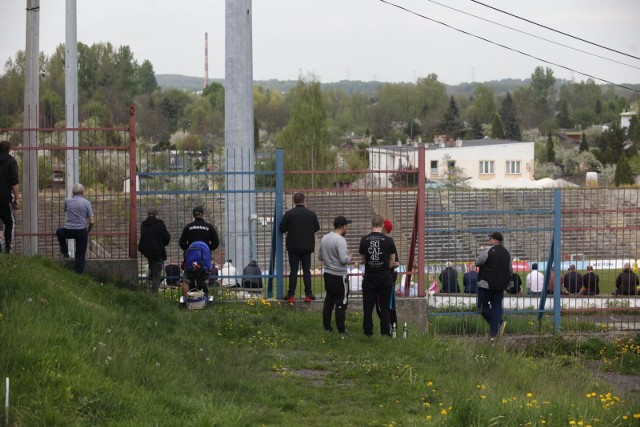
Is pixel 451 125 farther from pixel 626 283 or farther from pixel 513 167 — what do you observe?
pixel 626 283

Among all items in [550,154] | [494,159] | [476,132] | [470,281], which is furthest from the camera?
[476,132]

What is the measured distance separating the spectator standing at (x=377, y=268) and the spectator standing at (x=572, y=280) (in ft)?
17.1

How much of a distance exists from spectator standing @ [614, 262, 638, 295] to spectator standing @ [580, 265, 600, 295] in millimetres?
376

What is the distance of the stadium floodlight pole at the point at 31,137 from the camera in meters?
15.0

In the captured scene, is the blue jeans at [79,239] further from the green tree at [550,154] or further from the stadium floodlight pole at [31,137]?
the green tree at [550,154]

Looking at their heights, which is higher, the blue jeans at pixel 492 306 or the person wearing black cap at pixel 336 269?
the person wearing black cap at pixel 336 269

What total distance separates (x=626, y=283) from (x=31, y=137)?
35.0 feet

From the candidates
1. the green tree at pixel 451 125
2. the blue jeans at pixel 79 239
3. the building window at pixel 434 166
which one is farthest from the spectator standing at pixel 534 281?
the green tree at pixel 451 125

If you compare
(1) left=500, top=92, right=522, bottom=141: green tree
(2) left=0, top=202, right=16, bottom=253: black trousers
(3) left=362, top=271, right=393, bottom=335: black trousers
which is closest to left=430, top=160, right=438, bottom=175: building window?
(1) left=500, top=92, right=522, bottom=141: green tree

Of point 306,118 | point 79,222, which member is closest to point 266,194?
point 79,222

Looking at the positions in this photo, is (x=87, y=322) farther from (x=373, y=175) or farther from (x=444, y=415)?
(x=373, y=175)

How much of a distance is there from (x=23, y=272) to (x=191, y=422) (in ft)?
15.5

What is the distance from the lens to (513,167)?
288 ft

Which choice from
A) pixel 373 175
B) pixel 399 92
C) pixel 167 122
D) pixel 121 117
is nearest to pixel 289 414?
pixel 373 175
